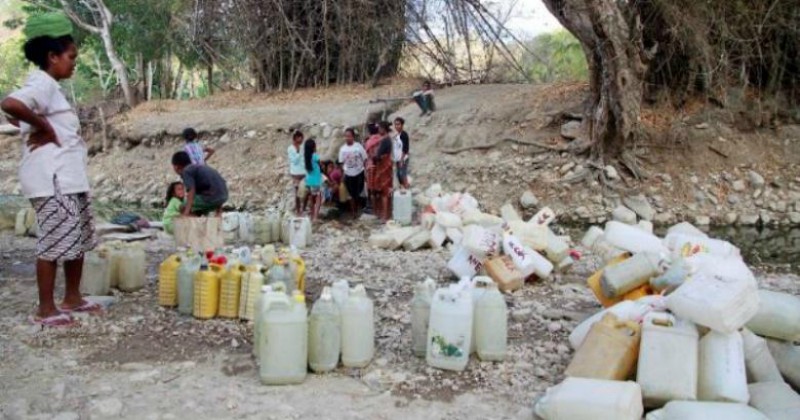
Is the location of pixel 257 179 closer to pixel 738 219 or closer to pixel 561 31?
pixel 738 219

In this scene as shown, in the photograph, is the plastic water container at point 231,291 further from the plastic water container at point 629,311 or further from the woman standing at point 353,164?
the woman standing at point 353,164

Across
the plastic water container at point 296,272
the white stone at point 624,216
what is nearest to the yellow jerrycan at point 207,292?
Answer: the plastic water container at point 296,272

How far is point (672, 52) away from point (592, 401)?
10636 mm

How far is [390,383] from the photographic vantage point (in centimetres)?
364

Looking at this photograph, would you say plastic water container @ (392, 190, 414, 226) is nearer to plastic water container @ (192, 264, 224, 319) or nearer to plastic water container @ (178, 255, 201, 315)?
plastic water container @ (178, 255, 201, 315)

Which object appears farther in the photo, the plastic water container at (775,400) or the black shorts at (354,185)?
the black shorts at (354,185)

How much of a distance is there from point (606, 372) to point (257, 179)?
10.8m

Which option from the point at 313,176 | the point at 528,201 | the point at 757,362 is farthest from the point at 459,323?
the point at 528,201

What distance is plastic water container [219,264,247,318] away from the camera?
4559 millimetres

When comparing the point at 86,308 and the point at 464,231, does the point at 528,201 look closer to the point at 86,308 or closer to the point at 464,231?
the point at 464,231

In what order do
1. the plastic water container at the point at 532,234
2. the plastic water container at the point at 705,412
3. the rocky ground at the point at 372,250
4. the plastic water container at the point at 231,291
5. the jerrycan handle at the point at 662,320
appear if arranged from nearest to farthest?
the plastic water container at the point at 705,412 < the jerrycan handle at the point at 662,320 < the rocky ground at the point at 372,250 < the plastic water container at the point at 231,291 < the plastic water container at the point at 532,234

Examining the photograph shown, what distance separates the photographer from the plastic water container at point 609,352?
3.35 metres

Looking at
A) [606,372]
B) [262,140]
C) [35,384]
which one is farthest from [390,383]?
[262,140]

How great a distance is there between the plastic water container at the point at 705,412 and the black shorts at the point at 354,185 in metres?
7.32
